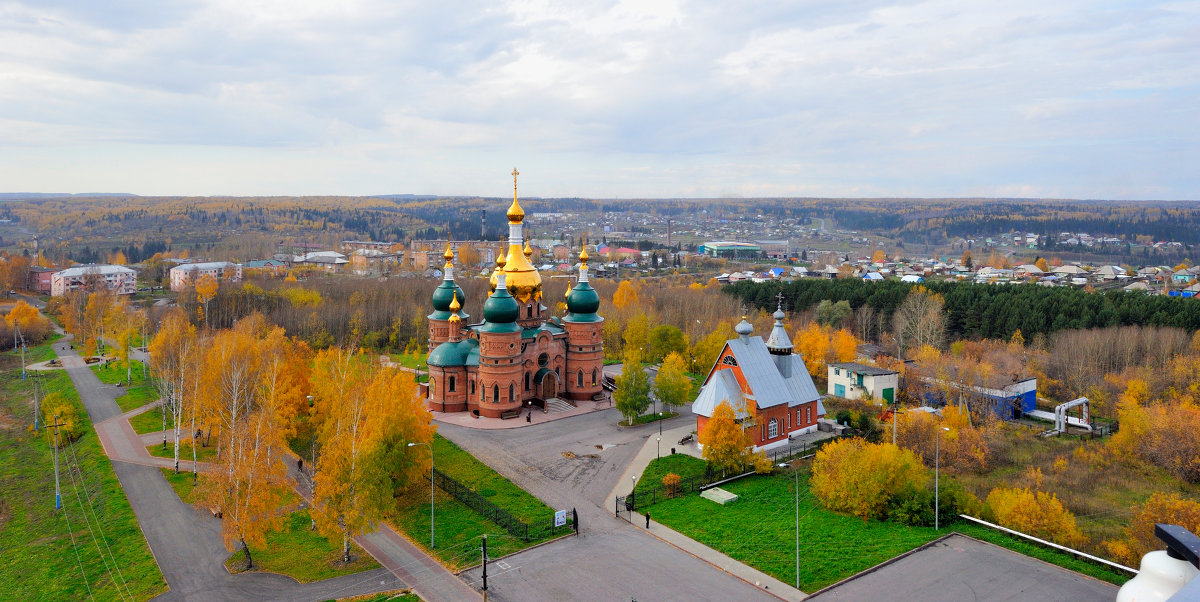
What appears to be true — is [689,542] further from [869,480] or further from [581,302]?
[581,302]

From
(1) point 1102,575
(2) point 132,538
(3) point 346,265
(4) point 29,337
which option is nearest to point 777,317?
(1) point 1102,575

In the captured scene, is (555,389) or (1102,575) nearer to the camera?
(1102,575)

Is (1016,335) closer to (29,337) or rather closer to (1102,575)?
(1102,575)

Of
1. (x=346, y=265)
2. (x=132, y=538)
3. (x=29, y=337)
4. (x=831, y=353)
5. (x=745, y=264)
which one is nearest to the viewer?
(x=132, y=538)

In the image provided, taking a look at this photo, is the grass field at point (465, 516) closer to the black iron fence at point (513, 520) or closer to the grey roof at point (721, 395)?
the black iron fence at point (513, 520)

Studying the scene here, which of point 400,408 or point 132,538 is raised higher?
point 400,408

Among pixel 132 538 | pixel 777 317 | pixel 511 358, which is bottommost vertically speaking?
pixel 132 538

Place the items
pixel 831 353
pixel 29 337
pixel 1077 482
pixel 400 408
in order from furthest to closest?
pixel 29 337
pixel 831 353
pixel 1077 482
pixel 400 408

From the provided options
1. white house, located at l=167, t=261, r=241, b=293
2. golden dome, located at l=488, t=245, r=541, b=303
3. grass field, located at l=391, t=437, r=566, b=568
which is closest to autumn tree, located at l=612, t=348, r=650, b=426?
golden dome, located at l=488, t=245, r=541, b=303

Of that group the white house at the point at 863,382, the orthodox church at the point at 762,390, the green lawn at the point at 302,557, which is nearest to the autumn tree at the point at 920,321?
the white house at the point at 863,382
